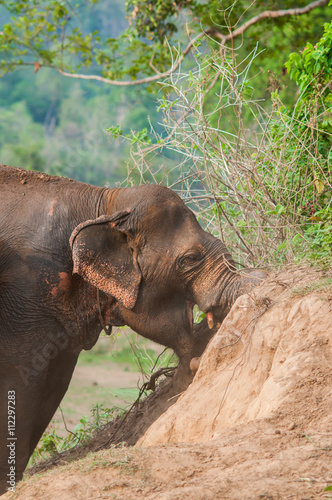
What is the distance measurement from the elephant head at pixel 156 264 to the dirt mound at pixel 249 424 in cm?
75

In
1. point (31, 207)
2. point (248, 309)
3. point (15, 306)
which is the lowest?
point (248, 309)

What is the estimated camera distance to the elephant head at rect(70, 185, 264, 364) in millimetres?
5387

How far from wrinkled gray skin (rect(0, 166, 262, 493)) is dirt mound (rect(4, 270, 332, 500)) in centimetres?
80

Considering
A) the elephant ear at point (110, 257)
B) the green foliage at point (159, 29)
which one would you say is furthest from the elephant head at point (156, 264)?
the green foliage at point (159, 29)

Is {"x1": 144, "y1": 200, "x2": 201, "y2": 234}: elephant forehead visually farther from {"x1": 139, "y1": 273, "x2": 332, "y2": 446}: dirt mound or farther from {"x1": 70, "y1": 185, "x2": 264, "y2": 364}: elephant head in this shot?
{"x1": 139, "y1": 273, "x2": 332, "y2": 446}: dirt mound

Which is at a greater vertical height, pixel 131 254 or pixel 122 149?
pixel 131 254

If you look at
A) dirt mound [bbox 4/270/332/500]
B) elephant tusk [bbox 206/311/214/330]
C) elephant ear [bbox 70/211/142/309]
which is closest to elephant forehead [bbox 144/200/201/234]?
elephant ear [bbox 70/211/142/309]

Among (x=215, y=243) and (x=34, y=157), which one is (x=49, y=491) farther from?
(x=34, y=157)

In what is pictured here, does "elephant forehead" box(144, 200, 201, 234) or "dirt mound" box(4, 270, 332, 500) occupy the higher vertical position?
"elephant forehead" box(144, 200, 201, 234)

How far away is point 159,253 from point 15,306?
122 cm

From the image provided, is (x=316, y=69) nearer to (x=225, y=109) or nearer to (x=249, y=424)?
(x=249, y=424)

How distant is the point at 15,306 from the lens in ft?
17.5

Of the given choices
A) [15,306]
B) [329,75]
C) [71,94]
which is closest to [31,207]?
[15,306]

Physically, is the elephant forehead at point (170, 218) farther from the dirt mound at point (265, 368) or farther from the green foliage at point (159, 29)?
the green foliage at point (159, 29)
